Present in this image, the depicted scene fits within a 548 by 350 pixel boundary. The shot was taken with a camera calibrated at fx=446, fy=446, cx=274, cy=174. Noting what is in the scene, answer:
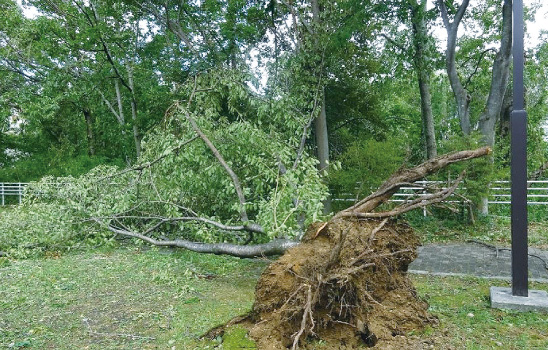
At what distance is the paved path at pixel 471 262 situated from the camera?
20.5ft

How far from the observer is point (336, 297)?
3.75 m

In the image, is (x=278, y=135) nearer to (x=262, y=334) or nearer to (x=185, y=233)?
(x=185, y=233)

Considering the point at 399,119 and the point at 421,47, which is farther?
the point at 399,119

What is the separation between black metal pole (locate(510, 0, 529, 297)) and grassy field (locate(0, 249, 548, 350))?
471mm

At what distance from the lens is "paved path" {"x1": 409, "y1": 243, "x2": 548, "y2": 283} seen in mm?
6234

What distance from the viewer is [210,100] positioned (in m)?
8.23

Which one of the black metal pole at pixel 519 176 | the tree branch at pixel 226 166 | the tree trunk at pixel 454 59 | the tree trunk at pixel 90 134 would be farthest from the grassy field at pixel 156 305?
the tree trunk at pixel 90 134

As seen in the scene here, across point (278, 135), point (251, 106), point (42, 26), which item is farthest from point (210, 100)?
point (42, 26)

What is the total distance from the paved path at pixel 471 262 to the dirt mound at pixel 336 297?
2.37 metres

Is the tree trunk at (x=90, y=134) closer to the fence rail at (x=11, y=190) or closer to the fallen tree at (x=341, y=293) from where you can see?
the fence rail at (x=11, y=190)

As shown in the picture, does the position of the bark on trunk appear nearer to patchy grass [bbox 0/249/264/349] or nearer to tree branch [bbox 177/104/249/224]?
tree branch [bbox 177/104/249/224]

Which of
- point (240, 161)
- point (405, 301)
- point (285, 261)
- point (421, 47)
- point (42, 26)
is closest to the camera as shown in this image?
point (285, 261)

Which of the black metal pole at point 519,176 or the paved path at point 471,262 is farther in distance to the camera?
the paved path at point 471,262

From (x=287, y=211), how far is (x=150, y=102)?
10220mm
